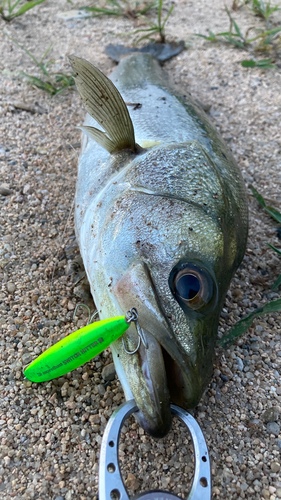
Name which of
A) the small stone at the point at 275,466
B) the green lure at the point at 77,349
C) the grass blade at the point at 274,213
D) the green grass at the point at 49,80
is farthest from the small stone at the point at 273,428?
the green grass at the point at 49,80

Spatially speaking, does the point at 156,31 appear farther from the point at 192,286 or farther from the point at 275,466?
the point at 275,466

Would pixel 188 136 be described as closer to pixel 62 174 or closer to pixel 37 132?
pixel 62 174

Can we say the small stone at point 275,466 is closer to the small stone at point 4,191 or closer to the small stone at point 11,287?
the small stone at point 11,287

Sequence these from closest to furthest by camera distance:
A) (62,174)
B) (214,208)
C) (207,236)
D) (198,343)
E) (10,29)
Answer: (198,343) < (207,236) < (214,208) < (62,174) < (10,29)

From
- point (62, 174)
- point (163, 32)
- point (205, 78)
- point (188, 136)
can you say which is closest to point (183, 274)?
point (188, 136)

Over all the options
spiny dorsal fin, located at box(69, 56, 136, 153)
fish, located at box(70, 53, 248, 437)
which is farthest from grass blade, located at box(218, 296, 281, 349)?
spiny dorsal fin, located at box(69, 56, 136, 153)

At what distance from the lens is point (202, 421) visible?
1.79 meters

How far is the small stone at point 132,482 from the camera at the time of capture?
155cm

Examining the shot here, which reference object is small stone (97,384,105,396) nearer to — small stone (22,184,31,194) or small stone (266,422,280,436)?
small stone (266,422,280,436)

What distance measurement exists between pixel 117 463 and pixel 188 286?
705mm

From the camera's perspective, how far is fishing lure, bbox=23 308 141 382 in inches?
60.4

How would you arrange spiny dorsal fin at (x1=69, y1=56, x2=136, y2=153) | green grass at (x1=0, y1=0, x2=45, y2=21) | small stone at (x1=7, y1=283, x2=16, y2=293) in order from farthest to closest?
green grass at (x1=0, y1=0, x2=45, y2=21), small stone at (x1=7, y1=283, x2=16, y2=293), spiny dorsal fin at (x1=69, y1=56, x2=136, y2=153)

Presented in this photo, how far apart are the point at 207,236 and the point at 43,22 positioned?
4.30 metres

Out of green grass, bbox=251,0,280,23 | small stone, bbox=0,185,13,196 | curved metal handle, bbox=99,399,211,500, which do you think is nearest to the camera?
curved metal handle, bbox=99,399,211,500
